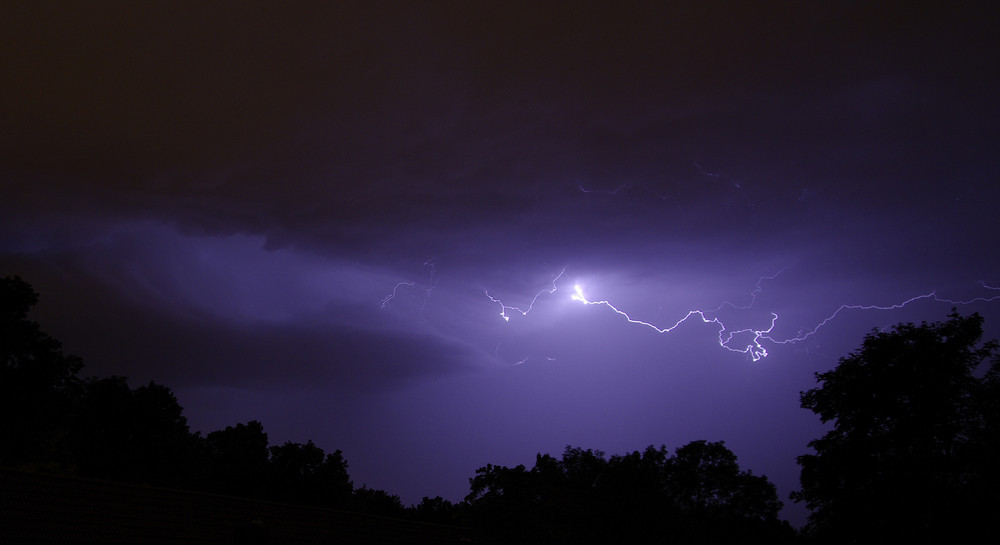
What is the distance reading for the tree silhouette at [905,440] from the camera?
56.1 ft

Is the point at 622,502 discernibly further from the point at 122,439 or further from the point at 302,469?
the point at 122,439

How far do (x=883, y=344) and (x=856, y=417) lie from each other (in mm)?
2325

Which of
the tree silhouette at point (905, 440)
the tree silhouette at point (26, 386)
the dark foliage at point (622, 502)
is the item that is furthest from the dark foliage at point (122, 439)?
the tree silhouette at point (905, 440)

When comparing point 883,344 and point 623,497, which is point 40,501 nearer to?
point 883,344

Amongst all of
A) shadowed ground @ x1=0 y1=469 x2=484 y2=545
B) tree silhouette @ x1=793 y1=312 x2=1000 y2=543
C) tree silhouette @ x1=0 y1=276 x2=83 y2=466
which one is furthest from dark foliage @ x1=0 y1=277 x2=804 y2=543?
shadowed ground @ x1=0 y1=469 x2=484 y2=545

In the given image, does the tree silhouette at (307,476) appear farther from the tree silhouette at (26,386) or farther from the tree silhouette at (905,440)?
the tree silhouette at (905,440)

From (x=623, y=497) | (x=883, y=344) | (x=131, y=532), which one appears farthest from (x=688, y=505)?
(x=131, y=532)

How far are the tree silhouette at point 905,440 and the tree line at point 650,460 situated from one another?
0.04 metres

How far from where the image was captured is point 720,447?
147ft

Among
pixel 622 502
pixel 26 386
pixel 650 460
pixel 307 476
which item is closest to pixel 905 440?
pixel 622 502

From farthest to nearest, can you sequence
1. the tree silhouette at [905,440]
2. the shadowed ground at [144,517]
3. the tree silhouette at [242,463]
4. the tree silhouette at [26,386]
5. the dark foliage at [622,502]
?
the tree silhouette at [242,463], the dark foliage at [622,502], the tree silhouette at [26,386], the tree silhouette at [905,440], the shadowed ground at [144,517]

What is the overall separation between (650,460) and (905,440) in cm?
2731

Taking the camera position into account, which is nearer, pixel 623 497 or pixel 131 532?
pixel 131 532

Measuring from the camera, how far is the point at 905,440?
1869cm
